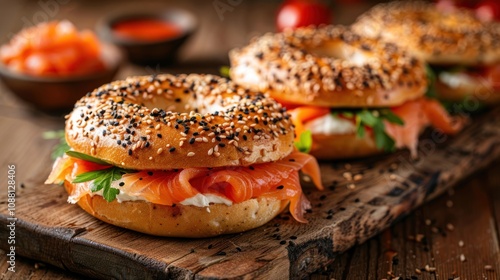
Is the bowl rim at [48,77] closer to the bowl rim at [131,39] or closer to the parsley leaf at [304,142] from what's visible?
the bowl rim at [131,39]

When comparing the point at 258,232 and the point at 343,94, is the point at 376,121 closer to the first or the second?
the point at 343,94

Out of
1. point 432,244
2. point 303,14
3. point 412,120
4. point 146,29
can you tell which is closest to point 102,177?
point 432,244

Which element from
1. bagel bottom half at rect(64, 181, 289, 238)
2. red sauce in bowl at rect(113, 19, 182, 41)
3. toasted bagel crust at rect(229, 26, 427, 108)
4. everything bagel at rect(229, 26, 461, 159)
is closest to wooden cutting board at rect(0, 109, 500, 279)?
bagel bottom half at rect(64, 181, 289, 238)

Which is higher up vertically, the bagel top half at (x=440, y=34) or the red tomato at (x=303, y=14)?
the bagel top half at (x=440, y=34)

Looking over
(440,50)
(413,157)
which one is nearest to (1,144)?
(413,157)

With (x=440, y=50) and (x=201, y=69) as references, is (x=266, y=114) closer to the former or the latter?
(x=440, y=50)

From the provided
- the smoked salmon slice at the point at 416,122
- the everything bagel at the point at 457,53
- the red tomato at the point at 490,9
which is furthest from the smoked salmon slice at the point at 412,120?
the red tomato at the point at 490,9
